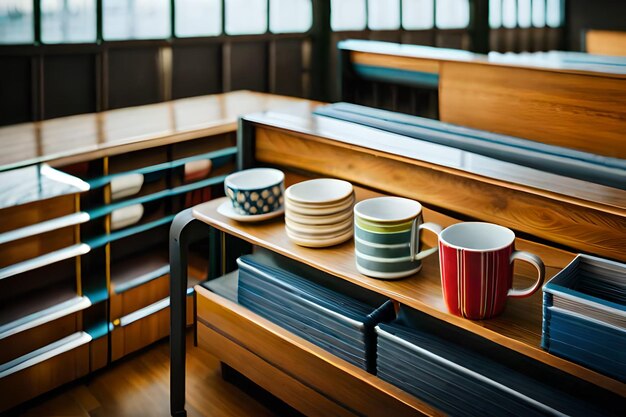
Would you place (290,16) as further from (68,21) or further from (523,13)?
(523,13)

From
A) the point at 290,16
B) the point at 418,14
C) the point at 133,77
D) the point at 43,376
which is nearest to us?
the point at 43,376

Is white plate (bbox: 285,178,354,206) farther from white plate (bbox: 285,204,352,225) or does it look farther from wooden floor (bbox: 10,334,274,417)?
wooden floor (bbox: 10,334,274,417)

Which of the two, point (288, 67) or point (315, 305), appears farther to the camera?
point (288, 67)

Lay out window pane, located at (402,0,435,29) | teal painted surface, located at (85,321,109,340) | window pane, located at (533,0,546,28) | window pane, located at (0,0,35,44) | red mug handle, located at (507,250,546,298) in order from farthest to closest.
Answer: window pane, located at (533,0,546,28) → window pane, located at (402,0,435,29) → window pane, located at (0,0,35,44) → teal painted surface, located at (85,321,109,340) → red mug handle, located at (507,250,546,298)

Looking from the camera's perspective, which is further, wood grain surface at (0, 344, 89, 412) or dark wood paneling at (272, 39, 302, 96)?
dark wood paneling at (272, 39, 302, 96)

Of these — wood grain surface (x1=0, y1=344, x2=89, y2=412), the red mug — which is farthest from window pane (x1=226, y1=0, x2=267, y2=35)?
the red mug

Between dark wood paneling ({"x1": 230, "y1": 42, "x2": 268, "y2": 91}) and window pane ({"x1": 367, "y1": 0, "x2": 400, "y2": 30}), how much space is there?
1.43m

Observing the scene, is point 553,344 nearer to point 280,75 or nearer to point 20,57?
point 20,57

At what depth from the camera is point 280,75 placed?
466cm

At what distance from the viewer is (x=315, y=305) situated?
1680mm

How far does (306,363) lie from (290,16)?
3.48m

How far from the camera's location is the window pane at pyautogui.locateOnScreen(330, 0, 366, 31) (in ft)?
16.5

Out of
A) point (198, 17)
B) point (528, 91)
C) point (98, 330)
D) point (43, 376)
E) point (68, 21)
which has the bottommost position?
point (43, 376)

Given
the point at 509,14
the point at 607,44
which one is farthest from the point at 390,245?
the point at 509,14
